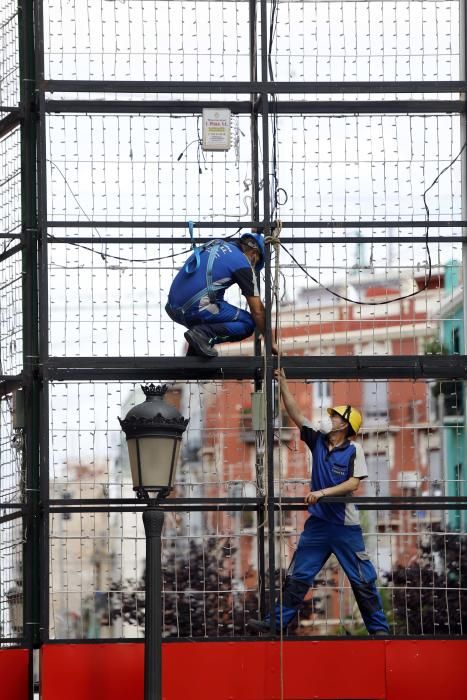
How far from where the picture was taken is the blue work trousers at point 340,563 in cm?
1117

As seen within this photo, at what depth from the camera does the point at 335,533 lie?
36.9 ft

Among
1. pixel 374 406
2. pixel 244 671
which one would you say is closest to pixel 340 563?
pixel 244 671

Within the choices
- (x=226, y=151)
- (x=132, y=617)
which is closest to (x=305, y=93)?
(x=226, y=151)

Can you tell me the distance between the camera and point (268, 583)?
36.2ft

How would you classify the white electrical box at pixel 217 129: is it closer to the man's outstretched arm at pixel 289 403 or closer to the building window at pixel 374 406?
the man's outstretched arm at pixel 289 403

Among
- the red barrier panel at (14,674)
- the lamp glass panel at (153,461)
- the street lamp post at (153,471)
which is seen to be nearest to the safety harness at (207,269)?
the street lamp post at (153,471)

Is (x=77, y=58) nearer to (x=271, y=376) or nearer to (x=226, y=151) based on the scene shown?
(x=226, y=151)

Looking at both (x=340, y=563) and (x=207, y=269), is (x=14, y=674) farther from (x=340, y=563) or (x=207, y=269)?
(x=207, y=269)

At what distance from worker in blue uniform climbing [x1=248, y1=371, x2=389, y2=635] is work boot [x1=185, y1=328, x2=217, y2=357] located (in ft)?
1.60

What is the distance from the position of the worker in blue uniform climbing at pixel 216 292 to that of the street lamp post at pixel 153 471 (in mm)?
1082

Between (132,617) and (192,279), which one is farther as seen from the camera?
(132,617)

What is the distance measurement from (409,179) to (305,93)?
3.21 ft

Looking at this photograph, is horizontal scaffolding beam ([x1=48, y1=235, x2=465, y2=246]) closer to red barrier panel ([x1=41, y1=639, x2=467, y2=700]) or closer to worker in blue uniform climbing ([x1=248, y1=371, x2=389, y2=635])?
worker in blue uniform climbing ([x1=248, y1=371, x2=389, y2=635])

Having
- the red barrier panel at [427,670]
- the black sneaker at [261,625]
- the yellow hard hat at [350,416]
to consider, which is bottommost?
the red barrier panel at [427,670]
